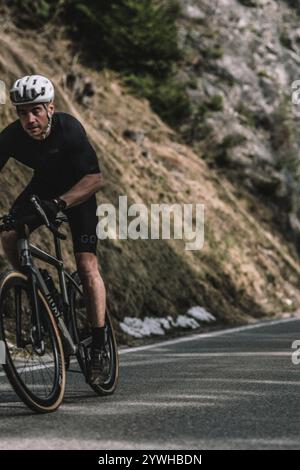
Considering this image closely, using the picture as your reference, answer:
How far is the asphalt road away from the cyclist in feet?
1.89

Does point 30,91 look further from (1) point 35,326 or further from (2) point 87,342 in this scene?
(2) point 87,342

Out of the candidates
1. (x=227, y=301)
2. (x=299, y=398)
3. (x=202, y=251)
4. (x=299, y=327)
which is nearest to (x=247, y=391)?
(x=299, y=398)

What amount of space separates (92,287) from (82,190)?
2.36ft

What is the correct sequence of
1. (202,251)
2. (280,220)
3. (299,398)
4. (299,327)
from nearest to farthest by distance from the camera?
(299,398)
(299,327)
(202,251)
(280,220)

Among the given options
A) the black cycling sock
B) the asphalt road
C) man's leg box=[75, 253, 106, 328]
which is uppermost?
man's leg box=[75, 253, 106, 328]

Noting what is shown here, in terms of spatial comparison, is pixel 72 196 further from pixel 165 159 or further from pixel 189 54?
pixel 189 54

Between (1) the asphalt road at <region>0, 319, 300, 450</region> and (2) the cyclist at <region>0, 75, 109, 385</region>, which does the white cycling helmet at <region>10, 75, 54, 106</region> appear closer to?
(2) the cyclist at <region>0, 75, 109, 385</region>

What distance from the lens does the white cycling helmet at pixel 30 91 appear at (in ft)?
19.4

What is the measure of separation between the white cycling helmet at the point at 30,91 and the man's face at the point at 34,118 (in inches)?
2.1

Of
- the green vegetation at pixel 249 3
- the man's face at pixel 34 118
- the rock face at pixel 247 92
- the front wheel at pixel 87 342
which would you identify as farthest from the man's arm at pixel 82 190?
the green vegetation at pixel 249 3

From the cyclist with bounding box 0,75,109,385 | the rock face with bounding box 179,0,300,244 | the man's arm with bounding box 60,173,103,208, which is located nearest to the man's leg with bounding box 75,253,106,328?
the cyclist with bounding box 0,75,109,385

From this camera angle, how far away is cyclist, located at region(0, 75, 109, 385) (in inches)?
235

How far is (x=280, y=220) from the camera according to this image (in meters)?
28.8

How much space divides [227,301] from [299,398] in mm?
13411
